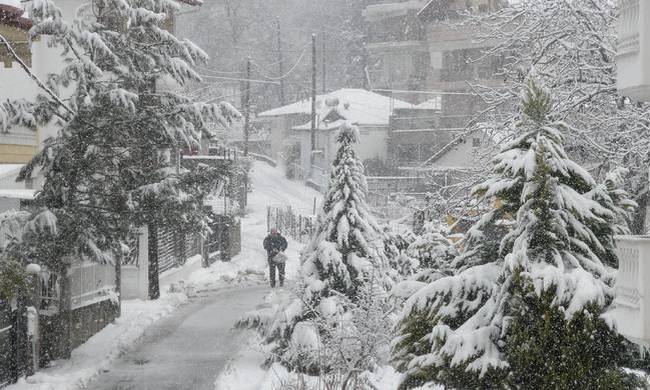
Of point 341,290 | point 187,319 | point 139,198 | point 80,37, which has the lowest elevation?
point 187,319

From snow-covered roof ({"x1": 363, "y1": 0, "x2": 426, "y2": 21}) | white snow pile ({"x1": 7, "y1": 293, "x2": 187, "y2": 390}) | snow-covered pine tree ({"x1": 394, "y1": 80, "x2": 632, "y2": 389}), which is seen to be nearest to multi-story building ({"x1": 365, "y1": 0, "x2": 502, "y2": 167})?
snow-covered roof ({"x1": 363, "y1": 0, "x2": 426, "y2": 21})

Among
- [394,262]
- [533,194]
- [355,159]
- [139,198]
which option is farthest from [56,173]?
A: [533,194]

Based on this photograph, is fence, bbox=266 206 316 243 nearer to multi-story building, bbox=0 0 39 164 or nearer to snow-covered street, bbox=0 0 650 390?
snow-covered street, bbox=0 0 650 390

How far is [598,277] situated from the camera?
801cm

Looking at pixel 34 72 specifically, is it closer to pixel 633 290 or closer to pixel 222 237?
pixel 222 237

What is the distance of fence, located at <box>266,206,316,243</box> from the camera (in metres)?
35.7

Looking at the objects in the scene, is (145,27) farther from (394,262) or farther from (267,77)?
(267,77)

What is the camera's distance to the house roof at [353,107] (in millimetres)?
52844

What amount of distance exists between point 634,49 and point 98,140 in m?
9.81

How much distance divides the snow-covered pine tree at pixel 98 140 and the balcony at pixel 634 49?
918cm

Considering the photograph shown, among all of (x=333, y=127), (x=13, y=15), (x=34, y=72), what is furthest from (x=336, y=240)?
(x=333, y=127)

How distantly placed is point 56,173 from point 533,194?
890 cm

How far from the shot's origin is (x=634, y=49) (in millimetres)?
6750

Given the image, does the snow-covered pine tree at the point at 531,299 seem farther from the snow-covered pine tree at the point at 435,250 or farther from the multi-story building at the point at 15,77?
the multi-story building at the point at 15,77
